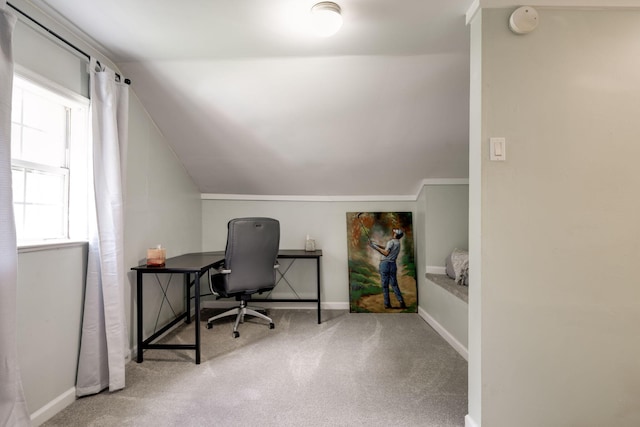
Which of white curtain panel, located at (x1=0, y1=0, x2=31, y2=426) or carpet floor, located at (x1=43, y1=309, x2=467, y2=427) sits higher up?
white curtain panel, located at (x1=0, y1=0, x2=31, y2=426)

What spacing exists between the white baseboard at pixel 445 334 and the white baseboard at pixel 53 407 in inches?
105

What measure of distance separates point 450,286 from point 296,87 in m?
2.19

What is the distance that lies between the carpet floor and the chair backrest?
1.59 feet

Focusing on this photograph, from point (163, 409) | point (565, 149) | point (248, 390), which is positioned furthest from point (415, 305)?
point (163, 409)

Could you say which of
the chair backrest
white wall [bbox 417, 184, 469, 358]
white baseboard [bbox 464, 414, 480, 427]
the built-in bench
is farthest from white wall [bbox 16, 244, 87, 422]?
white wall [bbox 417, 184, 469, 358]

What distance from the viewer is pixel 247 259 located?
296cm

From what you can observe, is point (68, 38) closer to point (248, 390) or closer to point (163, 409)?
point (163, 409)

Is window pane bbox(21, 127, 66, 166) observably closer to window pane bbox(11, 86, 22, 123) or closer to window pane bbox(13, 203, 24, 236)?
window pane bbox(11, 86, 22, 123)

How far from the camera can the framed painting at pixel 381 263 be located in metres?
3.70

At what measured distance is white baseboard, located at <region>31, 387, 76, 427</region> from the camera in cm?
169

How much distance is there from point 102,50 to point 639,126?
10.5ft

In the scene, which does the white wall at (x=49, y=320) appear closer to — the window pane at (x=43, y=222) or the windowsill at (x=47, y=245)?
the windowsill at (x=47, y=245)

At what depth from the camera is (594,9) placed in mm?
1618

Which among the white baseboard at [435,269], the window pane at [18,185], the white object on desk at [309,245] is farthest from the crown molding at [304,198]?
the window pane at [18,185]
